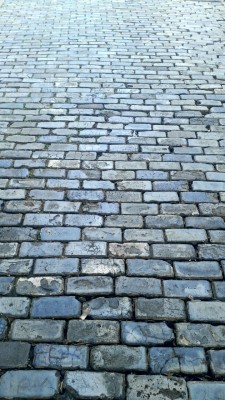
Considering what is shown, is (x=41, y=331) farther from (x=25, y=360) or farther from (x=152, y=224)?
(x=152, y=224)

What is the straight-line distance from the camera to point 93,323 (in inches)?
90.6

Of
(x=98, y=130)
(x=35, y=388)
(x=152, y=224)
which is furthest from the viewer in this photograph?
(x=98, y=130)

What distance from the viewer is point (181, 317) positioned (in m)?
2.33

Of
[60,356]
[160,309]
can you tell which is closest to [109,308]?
[160,309]

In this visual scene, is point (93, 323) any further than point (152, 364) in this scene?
Yes

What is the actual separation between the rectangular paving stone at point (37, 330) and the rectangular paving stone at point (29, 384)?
7.8 inches

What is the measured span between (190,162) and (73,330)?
209 cm

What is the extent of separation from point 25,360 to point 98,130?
8.81 feet

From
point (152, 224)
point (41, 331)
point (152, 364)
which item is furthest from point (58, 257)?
point (152, 364)

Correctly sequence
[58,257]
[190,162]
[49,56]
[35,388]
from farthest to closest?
[49,56] < [190,162] < [58,257] < [35,388]

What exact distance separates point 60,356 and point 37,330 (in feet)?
0.74

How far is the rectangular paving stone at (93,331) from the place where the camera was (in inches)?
87.1

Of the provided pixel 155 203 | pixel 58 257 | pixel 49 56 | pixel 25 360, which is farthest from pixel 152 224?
pixel 49 56

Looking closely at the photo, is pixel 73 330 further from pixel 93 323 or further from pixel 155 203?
pixel 155 203
